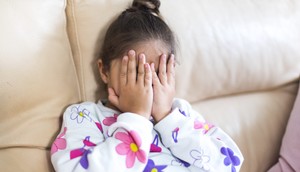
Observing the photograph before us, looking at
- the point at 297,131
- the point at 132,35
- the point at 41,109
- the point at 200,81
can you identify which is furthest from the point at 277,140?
the point at 41,109

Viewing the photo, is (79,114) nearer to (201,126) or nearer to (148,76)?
(148,76)

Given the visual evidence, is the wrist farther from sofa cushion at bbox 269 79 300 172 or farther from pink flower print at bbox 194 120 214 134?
sofa cushion at bbox 269 79 300 172

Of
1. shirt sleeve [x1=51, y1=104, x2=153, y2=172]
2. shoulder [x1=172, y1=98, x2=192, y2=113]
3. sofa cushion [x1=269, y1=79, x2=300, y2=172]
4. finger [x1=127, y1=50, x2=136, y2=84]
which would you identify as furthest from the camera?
sofa cushion [x1=269, y1=79, x2=300, y2=172]

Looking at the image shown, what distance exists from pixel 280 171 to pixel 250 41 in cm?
40

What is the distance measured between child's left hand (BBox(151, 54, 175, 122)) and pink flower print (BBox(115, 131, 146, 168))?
13 centimetres

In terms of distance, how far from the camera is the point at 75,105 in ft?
3.24

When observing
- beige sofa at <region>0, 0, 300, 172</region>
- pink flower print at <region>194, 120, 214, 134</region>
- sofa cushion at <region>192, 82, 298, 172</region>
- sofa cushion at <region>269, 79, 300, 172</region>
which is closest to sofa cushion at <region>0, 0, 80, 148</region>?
beige sofa at <region>0, 0, 300, 172</region>

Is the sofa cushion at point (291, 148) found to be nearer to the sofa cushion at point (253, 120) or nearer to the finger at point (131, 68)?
the sofa cushion at point (253, 120)

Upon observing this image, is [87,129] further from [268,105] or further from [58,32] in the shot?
[268,105]

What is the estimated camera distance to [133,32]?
38.9 inches

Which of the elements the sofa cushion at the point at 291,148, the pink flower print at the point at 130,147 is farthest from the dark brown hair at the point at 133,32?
the sofa cushion at the point at 291,148

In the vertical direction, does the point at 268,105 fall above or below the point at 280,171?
above

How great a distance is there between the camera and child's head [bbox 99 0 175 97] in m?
0.98

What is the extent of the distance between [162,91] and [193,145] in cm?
15
